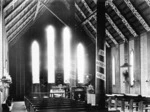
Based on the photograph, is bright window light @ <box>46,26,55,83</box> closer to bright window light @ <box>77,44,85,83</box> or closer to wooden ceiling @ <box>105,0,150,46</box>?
bright window light @ <box>77,44,85,83</box>

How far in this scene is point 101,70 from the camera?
13.9 m

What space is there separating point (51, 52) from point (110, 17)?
22.3 feet

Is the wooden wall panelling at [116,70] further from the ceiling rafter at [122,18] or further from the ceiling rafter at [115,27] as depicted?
the ceiling rafter at [122,18]

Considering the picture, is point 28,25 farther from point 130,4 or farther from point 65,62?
point 130,4

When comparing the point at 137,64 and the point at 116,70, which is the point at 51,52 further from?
the point at 137,64

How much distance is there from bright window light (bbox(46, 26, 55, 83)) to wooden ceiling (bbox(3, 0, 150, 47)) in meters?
1.82

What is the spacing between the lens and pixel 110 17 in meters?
20.1

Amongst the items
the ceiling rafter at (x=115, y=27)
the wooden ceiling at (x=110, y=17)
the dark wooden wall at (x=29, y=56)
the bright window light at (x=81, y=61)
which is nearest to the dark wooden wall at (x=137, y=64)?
the wooden ceiling at (x=110, y=17)

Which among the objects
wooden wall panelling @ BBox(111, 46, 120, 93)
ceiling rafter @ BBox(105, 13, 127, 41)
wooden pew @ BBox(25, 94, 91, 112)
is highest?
ceiling rafter @ BBox(105, 13, 127, 41)

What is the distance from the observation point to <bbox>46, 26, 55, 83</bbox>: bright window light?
24.0 meters

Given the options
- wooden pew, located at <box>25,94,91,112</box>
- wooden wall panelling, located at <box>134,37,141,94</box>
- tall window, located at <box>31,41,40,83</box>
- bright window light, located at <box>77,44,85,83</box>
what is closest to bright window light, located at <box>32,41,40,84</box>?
tall window, located at <box>31,41,40,83</box>

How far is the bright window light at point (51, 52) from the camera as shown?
2403 centimetres

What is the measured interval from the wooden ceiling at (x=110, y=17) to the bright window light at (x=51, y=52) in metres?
1.82

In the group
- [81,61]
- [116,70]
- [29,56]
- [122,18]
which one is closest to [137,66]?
[122,18]
